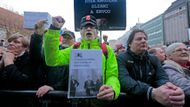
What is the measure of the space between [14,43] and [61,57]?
78 centimetres

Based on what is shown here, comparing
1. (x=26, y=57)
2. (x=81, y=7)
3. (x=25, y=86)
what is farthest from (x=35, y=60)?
(x=81, y=7)

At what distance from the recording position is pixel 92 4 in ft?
18.6

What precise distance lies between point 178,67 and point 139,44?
52 centimetres

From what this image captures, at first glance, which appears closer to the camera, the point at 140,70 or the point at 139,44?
the point at 140,70

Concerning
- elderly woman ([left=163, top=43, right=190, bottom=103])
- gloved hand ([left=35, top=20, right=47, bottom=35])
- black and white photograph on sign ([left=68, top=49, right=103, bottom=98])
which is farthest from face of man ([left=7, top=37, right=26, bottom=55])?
elderly woman ([left=163, top=43, right=190, bottom=103])

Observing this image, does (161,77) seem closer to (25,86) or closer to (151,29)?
(25,86)

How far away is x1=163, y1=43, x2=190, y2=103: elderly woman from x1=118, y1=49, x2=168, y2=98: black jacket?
0.13m

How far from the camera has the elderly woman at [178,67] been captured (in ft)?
10.8

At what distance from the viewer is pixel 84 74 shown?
2.73 meters

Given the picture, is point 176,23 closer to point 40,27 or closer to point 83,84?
point 40,27

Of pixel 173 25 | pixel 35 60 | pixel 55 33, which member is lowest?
→ pixel 35 60

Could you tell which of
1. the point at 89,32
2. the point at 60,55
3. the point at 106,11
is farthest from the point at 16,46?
the point at 106,11

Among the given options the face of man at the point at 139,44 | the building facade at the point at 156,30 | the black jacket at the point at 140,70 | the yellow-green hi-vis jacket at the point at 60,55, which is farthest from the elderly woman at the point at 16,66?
the building facade at the point at 156,30

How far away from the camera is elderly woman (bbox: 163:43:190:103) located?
130 inches
